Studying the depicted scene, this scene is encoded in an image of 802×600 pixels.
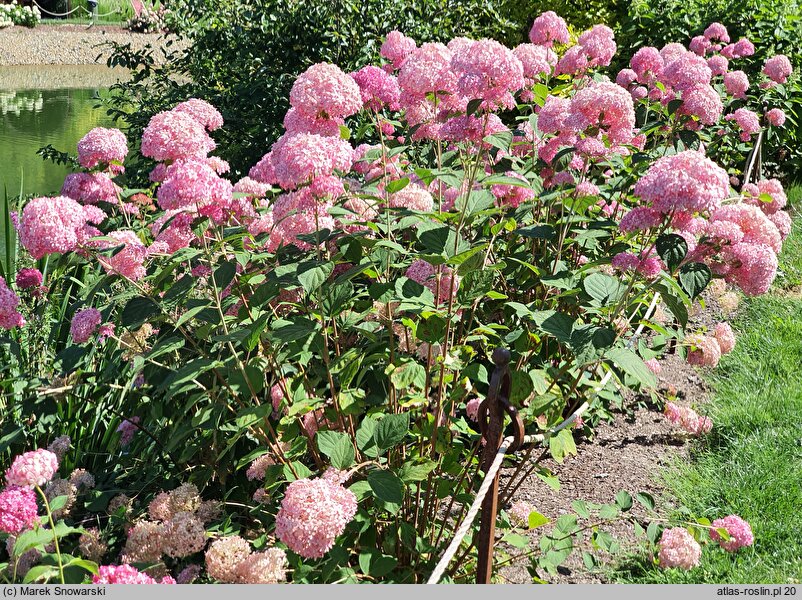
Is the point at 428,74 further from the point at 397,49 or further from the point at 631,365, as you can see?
the point at 631,365

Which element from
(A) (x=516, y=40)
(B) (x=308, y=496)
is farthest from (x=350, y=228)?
(A) (x=516, y=40)

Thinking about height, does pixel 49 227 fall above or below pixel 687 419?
above

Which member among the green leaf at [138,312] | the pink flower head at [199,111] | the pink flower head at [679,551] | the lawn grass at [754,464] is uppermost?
the pink flower head at [199,111]

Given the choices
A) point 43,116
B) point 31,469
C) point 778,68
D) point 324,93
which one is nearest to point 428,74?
point 324,93

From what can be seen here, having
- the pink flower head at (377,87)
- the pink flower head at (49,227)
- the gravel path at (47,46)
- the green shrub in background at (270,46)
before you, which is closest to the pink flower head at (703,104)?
the pink flower head at (377,87)

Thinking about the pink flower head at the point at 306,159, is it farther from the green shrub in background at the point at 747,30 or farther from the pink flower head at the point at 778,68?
the green shrub in background at the point at 747,30

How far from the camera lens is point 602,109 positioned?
6.75ft

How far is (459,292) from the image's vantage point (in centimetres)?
199

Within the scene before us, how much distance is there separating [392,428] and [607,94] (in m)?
1.04

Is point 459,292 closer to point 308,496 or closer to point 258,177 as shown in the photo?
point 258,177

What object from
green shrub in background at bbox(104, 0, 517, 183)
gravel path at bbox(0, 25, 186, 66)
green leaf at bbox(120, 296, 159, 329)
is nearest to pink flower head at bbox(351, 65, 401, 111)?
green leaf at bbox(120, 296, 159, 329)

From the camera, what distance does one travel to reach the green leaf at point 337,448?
64.6 inches

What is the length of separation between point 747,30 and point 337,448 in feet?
19.6

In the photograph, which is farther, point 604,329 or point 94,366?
point 94,366
